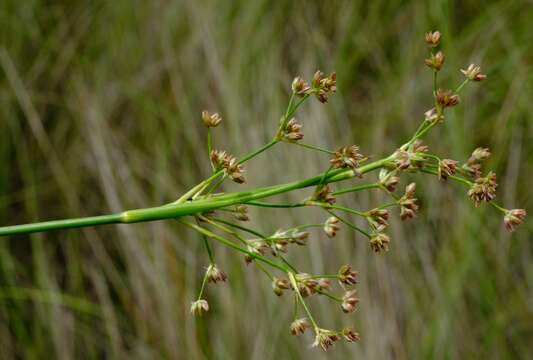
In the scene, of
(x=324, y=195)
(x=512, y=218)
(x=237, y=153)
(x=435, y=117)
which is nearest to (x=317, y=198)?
(x=324, y=195)

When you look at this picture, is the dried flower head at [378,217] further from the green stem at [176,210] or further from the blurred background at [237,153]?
the blurred background at [237,153]

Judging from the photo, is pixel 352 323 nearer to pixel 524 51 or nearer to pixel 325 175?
pixel 524 51

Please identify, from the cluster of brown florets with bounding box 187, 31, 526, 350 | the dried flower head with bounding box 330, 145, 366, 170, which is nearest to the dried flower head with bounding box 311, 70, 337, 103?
the cluster of brown florets with bounding box 187, 31, 526, 350

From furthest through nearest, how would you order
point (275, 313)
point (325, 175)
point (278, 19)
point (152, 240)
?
point (278, 19)
point (152, 240)
point (275, 313)
point (325, 175)

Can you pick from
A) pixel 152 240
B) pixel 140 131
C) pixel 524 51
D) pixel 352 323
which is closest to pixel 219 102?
pixel 140 131

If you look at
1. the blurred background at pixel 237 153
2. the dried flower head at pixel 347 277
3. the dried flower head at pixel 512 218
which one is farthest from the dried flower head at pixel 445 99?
the blurred background at pixel 237 153

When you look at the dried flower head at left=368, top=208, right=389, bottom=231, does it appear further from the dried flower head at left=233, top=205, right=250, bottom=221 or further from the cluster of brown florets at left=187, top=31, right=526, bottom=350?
the dried flower head at left=233, top=205, right=250, bottom=221
